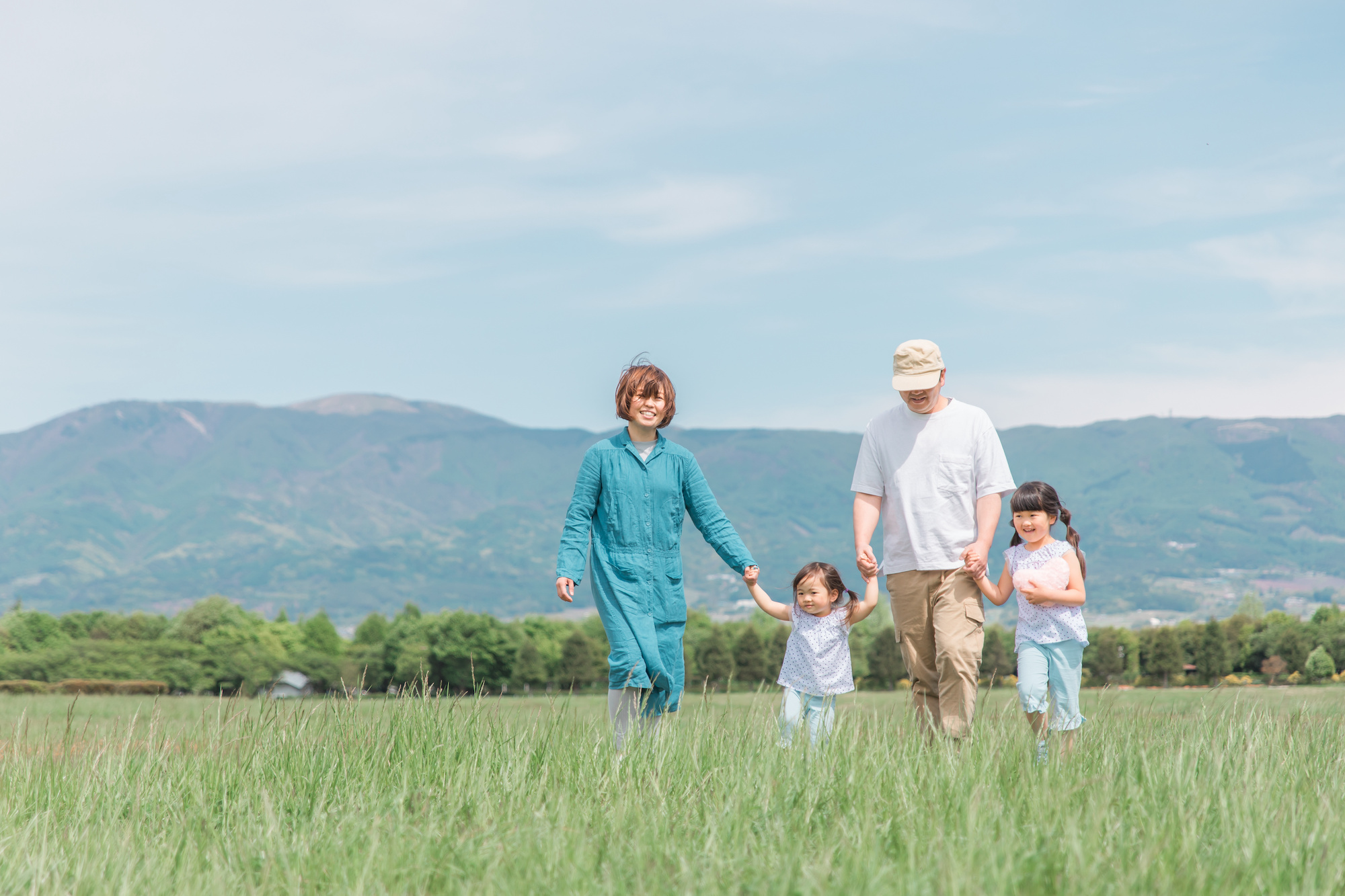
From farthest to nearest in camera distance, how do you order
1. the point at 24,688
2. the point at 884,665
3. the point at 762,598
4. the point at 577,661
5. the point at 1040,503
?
the point at 577,661
the point at 884,665
the point at 24,688
the point at 762,598
the point at 1040,503

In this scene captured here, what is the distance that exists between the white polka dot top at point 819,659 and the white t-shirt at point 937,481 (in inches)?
21.1

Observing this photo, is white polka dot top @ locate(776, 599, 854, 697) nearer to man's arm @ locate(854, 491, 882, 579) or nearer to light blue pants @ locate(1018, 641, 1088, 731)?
man's arm @ locate(854, 491, 882, 579)

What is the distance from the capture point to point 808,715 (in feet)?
23.1

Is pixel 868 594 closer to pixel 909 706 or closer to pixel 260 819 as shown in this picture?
pixel 909 706

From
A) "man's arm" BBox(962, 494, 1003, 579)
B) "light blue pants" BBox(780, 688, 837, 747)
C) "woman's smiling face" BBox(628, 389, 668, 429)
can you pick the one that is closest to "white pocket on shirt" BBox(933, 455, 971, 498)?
"man's arm" BBox(962, 494, 1003, 579)

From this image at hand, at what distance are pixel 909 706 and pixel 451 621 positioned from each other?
2921 inches

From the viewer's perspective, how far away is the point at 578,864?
416cm

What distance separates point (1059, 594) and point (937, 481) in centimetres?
96

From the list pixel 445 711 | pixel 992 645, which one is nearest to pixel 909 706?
pixel 445 711

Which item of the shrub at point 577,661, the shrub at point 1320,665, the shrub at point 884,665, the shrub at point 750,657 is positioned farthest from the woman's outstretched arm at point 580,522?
the shrub at point 577,661

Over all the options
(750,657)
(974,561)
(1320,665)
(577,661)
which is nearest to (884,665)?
(750,657)

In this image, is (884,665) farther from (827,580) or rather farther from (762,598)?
(827,580)

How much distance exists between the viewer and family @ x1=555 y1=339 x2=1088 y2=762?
682 cm

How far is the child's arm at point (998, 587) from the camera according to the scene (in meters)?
6.80
